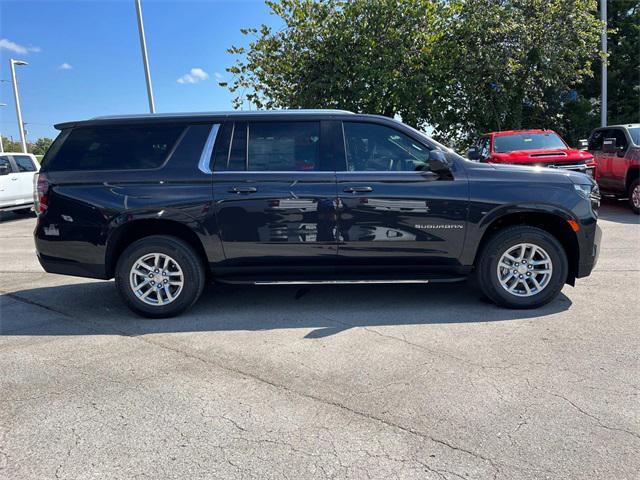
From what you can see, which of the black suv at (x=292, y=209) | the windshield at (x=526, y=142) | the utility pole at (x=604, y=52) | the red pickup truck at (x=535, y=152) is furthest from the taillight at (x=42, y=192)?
the utility pole at (x=604, y=52)

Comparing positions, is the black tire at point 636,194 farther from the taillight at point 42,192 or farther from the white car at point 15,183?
the white car at point 15,183

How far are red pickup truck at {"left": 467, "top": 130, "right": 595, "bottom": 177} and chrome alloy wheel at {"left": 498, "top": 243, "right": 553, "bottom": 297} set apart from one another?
17.2ft

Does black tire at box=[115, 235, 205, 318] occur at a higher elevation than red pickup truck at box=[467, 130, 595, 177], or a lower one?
lower

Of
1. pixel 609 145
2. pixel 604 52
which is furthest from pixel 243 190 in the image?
pixel 604 52

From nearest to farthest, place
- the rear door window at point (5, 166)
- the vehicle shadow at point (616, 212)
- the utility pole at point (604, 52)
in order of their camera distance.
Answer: the vehicle shadow at point (616, 212)
the rear door window at point (5, 166)
the utility pole at point (604, 52)

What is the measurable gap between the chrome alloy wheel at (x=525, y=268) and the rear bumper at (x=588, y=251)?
0.30 meters

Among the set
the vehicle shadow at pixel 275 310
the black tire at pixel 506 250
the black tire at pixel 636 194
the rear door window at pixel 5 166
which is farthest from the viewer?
the rear door window at pixel 5 166

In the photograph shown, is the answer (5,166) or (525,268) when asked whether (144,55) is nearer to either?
(5,166)

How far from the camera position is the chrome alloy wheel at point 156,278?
15.4 feet

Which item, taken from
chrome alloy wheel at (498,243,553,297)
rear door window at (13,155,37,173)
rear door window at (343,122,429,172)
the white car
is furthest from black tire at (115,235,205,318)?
rear door window at (13,155,37,173)

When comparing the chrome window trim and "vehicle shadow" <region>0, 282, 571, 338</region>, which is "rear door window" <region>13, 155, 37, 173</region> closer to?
"vehicle shadow" <region>0, 282, 571, 338</region>

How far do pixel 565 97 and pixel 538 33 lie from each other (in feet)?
17.3

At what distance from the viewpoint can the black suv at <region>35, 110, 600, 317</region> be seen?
4578mm

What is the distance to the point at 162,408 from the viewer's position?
308 centimetres
